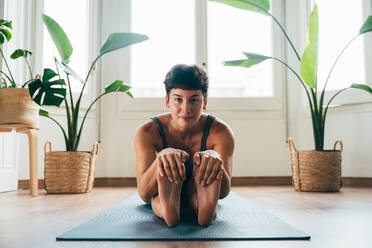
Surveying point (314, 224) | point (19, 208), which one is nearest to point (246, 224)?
point (314, 224)

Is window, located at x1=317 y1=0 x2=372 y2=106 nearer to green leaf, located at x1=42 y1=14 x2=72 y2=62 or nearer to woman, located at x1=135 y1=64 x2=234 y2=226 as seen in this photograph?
woman, located at x1=135 y1=64 x2=234 y2=226

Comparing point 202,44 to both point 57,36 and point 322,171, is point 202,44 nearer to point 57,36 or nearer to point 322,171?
point 57,36

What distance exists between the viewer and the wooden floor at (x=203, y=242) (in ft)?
2.93

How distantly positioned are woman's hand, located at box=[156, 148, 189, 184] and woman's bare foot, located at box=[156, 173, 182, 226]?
2 cm

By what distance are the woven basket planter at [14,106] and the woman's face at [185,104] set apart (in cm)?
111

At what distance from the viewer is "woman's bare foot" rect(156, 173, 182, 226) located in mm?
999

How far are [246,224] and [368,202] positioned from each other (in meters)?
0.92

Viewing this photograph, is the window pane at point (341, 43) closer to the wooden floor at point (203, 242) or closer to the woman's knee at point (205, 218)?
the wooden floor at point (203, 242)

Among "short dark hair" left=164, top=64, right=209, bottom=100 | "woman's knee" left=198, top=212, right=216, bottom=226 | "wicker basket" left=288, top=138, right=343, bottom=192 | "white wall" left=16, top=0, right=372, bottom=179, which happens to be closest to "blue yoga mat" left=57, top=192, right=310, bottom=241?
"woman's knee" left=198, top=212, right=216, bottom=226

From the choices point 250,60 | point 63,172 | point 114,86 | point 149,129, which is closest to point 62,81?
point 114,86

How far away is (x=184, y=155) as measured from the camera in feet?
3.24

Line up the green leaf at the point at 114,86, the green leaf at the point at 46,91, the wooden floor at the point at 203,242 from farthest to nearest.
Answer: the green leaf at the point at 114,86 < the green leaf at the point at 46,91 < the wooden floor at the point at 203,242

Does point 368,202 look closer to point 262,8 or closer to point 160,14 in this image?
point 262,8

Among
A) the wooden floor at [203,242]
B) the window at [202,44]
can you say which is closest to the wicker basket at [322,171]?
the wooden floor at [203,242]
